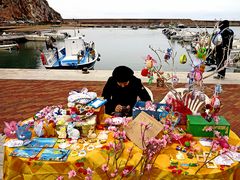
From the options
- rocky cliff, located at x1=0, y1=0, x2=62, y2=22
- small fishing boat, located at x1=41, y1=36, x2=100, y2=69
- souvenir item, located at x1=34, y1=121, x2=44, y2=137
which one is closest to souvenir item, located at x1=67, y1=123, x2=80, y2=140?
souvenir item, located at x1=34, y1=121, x2=44, y2=137

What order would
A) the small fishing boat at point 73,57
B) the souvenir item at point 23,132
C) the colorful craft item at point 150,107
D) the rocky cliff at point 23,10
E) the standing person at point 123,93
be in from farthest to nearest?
the rocky cliff at point 23,10, the small fishing boat at point 73,57, the standing person at point 123,93, the colorful craft item at point 150,107, the souvenir item at point 23,132

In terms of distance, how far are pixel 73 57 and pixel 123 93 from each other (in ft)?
39.3

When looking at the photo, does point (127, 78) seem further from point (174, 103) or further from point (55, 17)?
point (55, 17)

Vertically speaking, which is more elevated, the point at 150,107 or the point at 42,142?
the point at 150,107

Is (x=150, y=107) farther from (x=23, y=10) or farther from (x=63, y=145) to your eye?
(x=23, y=10)

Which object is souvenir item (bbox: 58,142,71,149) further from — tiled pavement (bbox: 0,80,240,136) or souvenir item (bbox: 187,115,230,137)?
tiled pavement (bbox: 0,80,240,136)

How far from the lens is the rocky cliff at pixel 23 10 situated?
79.6 metres

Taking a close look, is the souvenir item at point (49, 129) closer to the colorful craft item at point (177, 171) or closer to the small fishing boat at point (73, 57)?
the colorful craft item at point (177, 171)

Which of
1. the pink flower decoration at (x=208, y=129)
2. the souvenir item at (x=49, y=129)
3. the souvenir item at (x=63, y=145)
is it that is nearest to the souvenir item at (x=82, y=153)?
the souvenir item at (x=63, y=145)

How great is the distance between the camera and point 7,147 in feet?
6.77

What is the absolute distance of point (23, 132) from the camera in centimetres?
218

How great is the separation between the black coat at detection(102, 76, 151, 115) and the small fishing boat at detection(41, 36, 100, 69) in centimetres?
943

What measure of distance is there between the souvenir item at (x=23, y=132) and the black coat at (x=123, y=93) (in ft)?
4.06

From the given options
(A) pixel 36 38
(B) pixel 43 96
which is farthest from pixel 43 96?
(A) pixel 36 38
